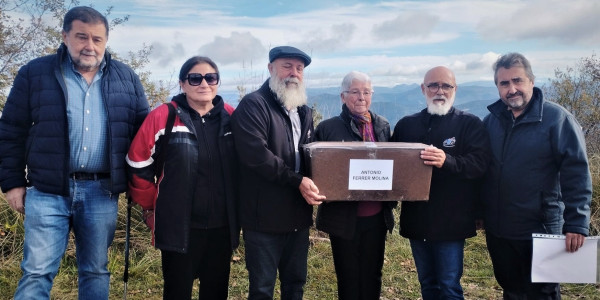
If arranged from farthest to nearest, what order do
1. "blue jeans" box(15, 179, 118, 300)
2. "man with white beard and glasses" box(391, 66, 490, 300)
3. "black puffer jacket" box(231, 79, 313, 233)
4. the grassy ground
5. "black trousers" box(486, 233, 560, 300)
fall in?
the grassy ground
"man with white beard and glasses" box(391, 66, 490, 300)
"black trousers" box(486, 233, 560, 300)
"black puffer jacket" box(231, 79, 313, 233)
"blue jeans" box(15, 179, 118, 300)

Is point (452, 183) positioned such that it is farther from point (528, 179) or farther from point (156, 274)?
point (156, 274)

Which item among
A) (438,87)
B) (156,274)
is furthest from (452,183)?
(156,274)

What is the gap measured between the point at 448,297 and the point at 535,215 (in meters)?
0.94

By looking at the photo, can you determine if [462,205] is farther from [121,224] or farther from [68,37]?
[121,224]

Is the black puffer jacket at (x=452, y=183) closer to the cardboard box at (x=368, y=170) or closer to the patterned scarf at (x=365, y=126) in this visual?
the cardboard box at (x=368, y=170)

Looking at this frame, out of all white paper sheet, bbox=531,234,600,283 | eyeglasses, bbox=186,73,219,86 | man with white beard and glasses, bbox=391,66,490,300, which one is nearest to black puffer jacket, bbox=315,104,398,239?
man with white beard and glasses, bbox=391,66,490,300

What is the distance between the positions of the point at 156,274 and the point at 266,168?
2843 mm

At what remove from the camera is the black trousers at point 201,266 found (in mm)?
3248

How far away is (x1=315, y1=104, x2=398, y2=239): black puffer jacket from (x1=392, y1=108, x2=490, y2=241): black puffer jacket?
0.92 feet

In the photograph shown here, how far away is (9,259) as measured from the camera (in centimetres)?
496

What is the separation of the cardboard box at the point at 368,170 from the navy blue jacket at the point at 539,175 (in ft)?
2.03

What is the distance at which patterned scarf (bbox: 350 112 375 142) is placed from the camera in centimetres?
359

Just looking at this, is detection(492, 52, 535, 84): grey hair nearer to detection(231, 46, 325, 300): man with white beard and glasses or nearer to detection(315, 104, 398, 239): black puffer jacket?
detection(315, 104, 398, 239): black puffer jacket

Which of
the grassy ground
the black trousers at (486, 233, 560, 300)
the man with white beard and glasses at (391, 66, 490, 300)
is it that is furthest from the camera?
the grassy ground
